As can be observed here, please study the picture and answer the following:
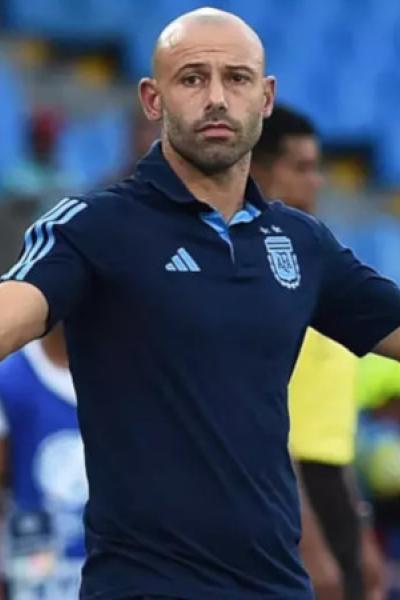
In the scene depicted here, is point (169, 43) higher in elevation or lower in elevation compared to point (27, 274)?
higher

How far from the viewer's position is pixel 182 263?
13.0ft

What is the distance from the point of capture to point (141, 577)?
390 centimetres

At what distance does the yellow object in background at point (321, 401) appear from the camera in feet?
19.2

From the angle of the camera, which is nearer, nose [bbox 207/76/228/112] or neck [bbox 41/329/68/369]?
nose [bbox 207/76/228/112]

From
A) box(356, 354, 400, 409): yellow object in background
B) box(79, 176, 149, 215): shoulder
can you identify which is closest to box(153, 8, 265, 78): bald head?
box(79, 176, 149, 215): shoulder

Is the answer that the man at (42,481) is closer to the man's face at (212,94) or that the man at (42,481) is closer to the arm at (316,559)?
the arm at (316,559)

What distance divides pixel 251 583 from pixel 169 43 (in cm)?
107

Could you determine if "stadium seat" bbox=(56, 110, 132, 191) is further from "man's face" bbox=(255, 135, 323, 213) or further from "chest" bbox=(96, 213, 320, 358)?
"chest" bbox=(96, 213, 320, 358)

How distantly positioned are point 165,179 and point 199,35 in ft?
0.96

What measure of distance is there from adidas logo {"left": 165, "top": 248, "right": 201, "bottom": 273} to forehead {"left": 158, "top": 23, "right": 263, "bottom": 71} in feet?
1.23

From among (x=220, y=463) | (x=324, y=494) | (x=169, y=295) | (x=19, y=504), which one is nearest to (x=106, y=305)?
(x=169, y=295)

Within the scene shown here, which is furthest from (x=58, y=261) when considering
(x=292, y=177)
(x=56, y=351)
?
(x=292, y=177)

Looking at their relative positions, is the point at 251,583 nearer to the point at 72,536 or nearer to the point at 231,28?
the point at 231,28

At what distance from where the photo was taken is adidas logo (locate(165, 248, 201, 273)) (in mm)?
3941
